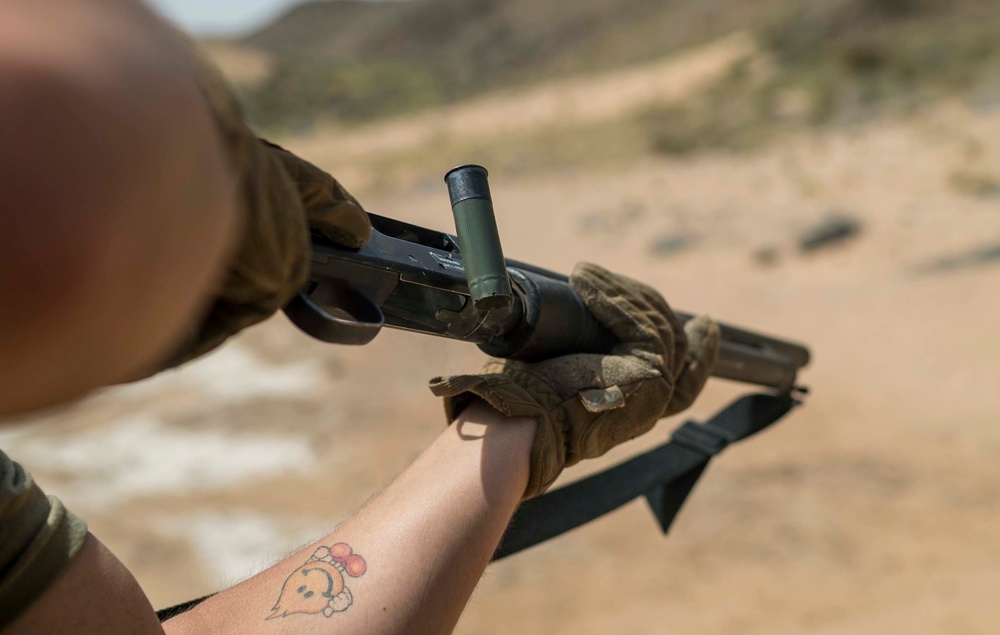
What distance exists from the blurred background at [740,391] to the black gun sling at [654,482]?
0.82ft

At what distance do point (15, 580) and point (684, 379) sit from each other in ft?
4.39

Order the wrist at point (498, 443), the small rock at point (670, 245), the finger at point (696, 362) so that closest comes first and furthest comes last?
the wrist at point (498, 443) < the finger at point (696, 362) < the small rock at point (670, 245)

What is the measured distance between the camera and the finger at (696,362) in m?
1.96

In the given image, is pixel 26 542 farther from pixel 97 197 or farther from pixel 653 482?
pixel 653 482

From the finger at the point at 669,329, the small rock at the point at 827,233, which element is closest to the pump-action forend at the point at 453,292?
the finger at the point at 669,329

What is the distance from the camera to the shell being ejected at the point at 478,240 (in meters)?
1.37

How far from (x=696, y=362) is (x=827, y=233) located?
7.74m

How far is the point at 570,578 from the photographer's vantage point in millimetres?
4254

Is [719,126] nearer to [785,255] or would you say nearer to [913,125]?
[913,125]

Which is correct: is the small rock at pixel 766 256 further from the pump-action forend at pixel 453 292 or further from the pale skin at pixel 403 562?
the pale skin at pixel 403 562

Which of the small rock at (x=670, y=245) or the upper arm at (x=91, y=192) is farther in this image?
the small rock at (x=670, y=245)

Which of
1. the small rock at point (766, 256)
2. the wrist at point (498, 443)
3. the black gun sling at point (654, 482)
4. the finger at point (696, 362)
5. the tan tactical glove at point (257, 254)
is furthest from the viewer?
the small rock at point (766, 256)

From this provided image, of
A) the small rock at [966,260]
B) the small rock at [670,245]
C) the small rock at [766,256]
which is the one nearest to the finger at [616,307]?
the small rock at [966,260]

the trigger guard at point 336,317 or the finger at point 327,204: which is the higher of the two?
the finger at point 327,204
